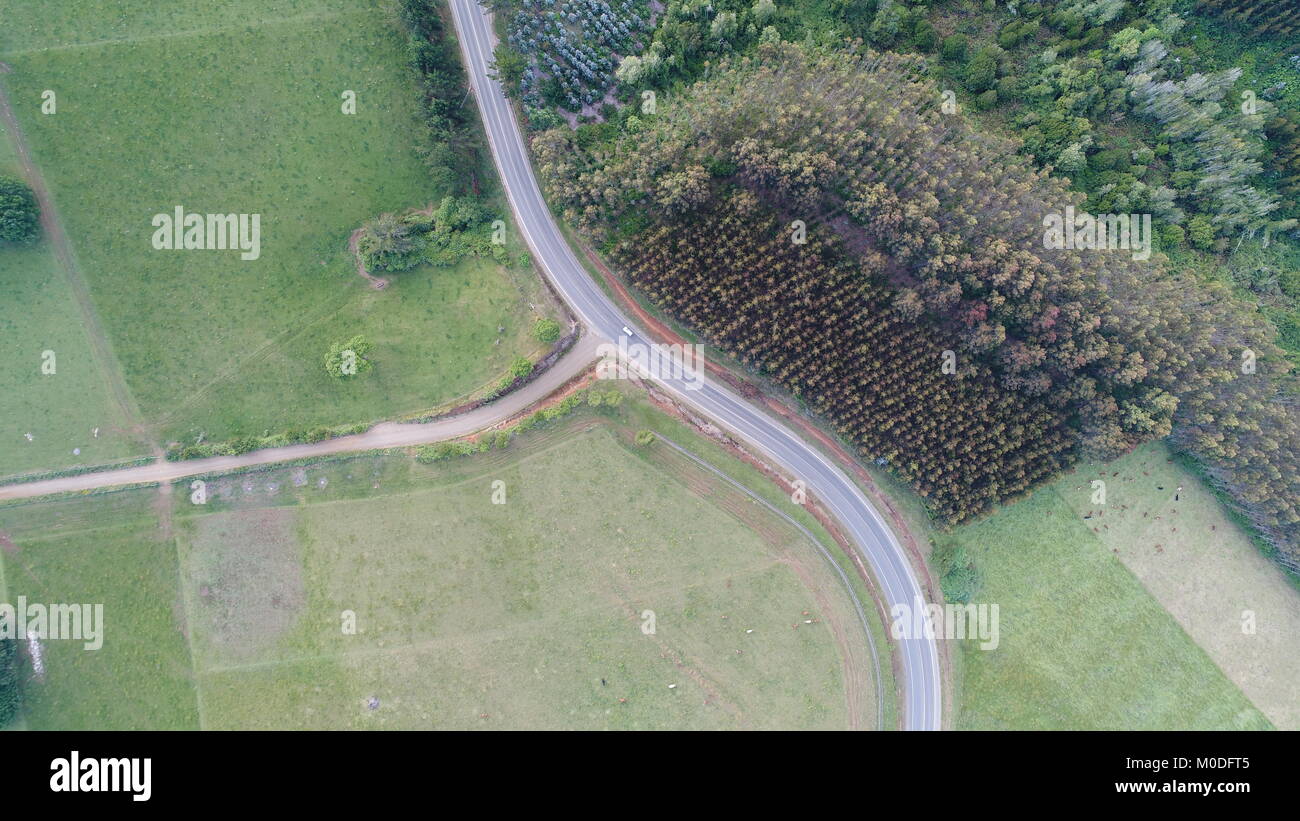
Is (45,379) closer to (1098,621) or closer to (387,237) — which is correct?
(387,237)

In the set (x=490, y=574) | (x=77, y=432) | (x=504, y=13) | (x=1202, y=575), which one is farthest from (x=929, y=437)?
(x=77, y=432)

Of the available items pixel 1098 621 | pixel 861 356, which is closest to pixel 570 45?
pixel 861 356

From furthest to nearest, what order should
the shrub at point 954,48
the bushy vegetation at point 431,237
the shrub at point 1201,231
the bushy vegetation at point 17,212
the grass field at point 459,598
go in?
the bushy vegetation at point 431,237, the grass field at point 459,598, the shrub at point 954,48, the shrub at point 1201,231, the bushy vegetation at point 17,212

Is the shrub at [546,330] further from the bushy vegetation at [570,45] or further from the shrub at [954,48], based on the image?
the shrub at [954,48]

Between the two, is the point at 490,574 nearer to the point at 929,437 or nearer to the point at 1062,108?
the point at 929,437

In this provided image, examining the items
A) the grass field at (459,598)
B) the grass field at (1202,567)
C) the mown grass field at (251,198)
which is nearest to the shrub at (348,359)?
the mown grass field at (251,198)
